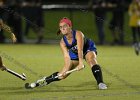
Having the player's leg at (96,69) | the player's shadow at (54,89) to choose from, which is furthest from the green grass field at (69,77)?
the player's leg at (96,69)

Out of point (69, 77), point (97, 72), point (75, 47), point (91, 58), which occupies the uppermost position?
point (75, 47)

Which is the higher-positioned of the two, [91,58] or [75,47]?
[75,47]

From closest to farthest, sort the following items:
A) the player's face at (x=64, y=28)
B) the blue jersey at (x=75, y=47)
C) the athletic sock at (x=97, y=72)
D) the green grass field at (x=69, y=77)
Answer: the green grass field at (x=69, y=77), the player's face at (x=64, y=28), the athletic sock at (x=97, y=72), the blue jersey at (x=75, y=47)

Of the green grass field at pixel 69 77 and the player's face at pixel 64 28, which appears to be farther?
the player's face at pixel 64 28

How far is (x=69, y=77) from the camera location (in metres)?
12.0

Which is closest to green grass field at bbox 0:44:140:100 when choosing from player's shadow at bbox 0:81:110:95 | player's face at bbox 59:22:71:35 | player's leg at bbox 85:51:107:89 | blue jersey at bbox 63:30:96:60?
player's shadow at bbox 0:81:110:95

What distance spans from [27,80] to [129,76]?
2.24m

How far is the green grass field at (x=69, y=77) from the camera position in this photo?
926cm

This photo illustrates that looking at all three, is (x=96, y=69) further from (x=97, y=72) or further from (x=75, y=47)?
(x=75, y=47)

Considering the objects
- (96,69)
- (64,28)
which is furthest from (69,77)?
(64,28)

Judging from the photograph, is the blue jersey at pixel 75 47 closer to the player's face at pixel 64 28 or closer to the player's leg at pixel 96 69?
the player's leg at pixel 96 69

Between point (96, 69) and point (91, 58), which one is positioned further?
point (91, 58)

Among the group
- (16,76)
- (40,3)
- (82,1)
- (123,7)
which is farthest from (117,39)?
(16,76)

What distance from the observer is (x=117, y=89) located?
32.8ft
